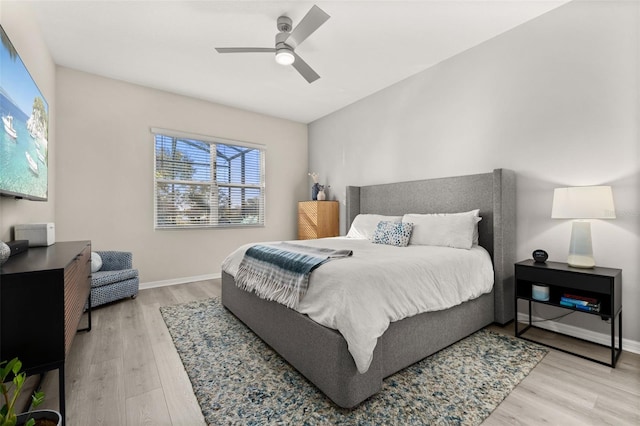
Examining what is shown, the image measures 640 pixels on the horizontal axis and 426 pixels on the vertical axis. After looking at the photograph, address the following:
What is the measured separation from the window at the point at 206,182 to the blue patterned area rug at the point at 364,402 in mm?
2302

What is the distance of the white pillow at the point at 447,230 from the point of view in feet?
8.80

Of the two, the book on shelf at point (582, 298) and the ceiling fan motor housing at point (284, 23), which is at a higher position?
the ceiling fan motor housing at point (284, 23)

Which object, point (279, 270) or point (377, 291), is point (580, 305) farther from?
point (279, 270)

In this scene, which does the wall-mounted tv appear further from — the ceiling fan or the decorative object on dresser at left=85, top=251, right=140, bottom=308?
the ceiling fan

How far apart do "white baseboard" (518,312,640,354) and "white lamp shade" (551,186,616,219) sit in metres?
1.00

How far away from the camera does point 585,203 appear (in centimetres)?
207

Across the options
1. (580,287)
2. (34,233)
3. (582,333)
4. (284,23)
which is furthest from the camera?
(284,23)

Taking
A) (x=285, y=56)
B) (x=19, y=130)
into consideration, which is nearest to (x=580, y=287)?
(x=285, y=56)

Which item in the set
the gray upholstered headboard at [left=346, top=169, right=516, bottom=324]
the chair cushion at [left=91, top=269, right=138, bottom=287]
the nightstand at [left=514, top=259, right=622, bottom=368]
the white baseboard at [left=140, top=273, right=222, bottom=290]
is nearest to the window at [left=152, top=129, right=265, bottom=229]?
the white baseboard at [left=140, top=273, right=222, bottom=290]

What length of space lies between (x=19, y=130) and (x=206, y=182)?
8.57ft

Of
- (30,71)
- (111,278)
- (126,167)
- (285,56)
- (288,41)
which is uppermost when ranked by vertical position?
(288,41)

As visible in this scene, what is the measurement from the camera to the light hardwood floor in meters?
1.47

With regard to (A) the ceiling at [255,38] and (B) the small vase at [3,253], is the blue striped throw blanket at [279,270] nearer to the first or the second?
(B) the small vase at [3,253]

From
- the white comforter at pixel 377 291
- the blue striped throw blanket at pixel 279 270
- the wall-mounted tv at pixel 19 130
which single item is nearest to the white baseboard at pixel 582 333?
the white comforter at pixel 377 291
